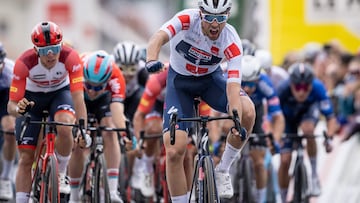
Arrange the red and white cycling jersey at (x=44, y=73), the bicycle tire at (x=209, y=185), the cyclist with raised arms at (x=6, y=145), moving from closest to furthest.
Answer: the bicycle tire at (x=209, y=185)
the red and white cycling jersey at (x=44, y=73)
the cyclist with raised arms at (x=6, y=145)

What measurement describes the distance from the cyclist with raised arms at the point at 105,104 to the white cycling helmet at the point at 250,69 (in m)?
1.50

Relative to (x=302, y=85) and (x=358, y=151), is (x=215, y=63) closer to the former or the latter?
(x=302, y=85)

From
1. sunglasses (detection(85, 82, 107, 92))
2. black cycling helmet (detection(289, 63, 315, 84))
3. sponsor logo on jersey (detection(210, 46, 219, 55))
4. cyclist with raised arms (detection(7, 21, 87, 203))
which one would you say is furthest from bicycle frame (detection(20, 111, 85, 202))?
black cycling helmet (detection(289, 63, 315, 84))

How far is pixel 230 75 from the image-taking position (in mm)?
12938

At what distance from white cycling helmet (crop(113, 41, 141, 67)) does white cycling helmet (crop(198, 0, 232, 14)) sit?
3393mm

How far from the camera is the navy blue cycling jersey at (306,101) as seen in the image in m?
17.0

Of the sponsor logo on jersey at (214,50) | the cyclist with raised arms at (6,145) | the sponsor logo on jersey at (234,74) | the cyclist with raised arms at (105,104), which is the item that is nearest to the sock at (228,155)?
the sponsor logo on jersey at (234,74)

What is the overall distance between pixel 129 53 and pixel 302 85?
232 cm

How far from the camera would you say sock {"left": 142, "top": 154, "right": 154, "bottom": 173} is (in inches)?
663

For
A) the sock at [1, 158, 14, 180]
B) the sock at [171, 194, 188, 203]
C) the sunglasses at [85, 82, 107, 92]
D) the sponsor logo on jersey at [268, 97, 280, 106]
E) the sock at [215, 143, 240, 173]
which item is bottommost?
the sock at [171, 194, 188, 203]

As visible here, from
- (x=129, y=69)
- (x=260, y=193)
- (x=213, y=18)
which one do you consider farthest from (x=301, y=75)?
(x=213, y=18)

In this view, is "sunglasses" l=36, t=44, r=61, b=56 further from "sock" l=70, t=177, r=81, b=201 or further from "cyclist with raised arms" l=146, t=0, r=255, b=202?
"sock" l=70, t=177, r=81, b=201

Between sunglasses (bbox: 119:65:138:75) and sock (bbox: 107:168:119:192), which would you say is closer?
sock (bbox: 107:168:119:192)

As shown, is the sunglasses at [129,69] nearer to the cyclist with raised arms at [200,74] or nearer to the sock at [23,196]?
the cyclist with raised arms at [200,74]
